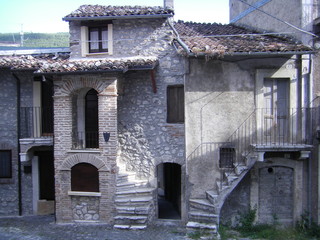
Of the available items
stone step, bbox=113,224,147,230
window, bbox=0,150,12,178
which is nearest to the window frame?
stone step, bbox=113,224,147,230

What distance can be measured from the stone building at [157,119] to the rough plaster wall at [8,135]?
0.04 meters

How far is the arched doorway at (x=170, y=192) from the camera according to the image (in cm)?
1202

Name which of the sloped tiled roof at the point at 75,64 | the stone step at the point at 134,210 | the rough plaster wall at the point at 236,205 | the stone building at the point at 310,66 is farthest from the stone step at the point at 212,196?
the sloped tiled roof at the point at 75,64

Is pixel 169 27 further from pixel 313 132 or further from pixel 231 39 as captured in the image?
pixel 313 132

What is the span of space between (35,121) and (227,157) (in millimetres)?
6780

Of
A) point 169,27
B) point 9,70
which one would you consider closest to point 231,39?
point 169,27

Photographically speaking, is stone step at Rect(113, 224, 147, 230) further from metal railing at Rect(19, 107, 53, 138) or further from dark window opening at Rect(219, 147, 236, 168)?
metal railing at Rect(19, 107, 53, 138)

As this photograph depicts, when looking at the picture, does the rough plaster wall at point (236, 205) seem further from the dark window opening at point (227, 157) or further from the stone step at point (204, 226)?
the stone step at point (204, 226)

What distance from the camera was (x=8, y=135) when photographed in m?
11.4

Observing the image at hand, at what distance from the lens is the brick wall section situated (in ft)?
32.7

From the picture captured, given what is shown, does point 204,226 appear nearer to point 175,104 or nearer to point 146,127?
point 146,127

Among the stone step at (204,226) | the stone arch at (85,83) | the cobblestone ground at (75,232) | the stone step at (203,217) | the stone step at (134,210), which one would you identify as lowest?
the cobblestone ground at (75,232)

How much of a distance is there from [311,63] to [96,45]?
7266 mm

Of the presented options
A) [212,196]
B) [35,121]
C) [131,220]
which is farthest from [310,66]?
[35,121]
